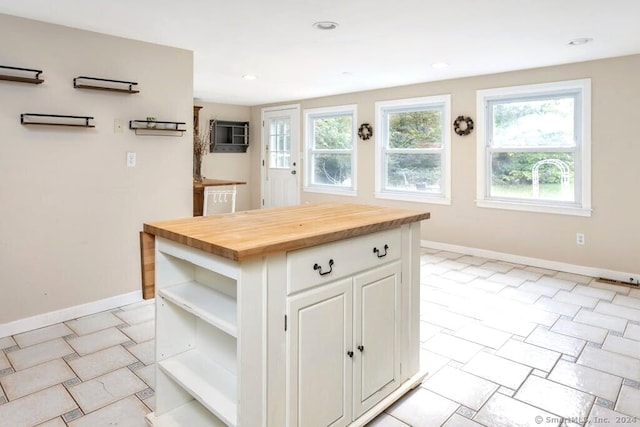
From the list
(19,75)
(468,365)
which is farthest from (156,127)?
(468,365)

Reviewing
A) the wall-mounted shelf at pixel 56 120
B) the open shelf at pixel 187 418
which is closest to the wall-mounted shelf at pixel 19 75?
the wall-mounted shelf at pixel 56 120

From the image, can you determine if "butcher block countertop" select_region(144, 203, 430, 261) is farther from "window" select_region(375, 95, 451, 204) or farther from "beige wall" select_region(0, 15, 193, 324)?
"window" select_region(375, 95, 451, 204)

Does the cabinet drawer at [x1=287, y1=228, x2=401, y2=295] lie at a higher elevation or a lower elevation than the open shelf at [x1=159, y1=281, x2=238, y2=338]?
higher

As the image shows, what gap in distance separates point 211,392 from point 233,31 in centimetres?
270

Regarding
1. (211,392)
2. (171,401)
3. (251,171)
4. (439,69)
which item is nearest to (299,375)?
(211,392)

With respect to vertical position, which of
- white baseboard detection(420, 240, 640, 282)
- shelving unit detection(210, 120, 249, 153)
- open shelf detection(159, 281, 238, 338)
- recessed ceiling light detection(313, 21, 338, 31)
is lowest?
white baseboard detection(420, 240, 640, 282)

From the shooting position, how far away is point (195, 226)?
1707mm

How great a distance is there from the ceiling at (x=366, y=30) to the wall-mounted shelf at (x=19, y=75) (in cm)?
37

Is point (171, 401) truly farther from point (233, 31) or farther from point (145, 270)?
point (233, 31)

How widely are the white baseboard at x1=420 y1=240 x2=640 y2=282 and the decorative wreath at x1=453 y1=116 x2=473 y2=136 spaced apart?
142cm

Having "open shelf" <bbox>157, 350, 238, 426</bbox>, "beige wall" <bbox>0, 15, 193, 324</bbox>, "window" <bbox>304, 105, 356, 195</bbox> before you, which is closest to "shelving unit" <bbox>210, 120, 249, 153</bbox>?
"window" <bbox>304, 105, 356, 195</bbox>

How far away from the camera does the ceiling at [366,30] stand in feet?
8.80

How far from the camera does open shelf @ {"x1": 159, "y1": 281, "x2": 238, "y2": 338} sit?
1.46 m

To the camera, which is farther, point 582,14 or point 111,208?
point 111,208
